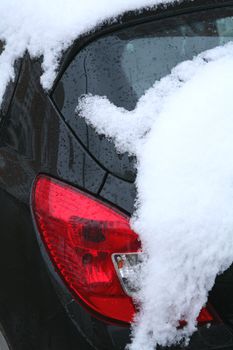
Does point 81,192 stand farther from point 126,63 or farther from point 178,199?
point 126,63

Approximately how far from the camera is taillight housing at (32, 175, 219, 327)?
1.70m

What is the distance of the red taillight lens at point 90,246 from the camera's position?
5.60 feet

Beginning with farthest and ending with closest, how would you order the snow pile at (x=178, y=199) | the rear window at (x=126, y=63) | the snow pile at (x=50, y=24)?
1. the snow pile at (x=50, y=24)
2. the rear window at (x=126, y=63)
3. the snow pile at (x=178, y=199)

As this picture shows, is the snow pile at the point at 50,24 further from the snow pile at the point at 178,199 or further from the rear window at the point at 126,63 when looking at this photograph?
the snow pile at the point at 178,199

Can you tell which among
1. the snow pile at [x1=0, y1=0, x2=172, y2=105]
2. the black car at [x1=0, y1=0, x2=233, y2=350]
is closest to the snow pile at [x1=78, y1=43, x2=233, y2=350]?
the black car at [x1=0, y1=0, x2=233, y2=350]

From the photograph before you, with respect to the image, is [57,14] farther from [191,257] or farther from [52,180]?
[191,257]

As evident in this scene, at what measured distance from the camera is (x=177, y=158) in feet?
5.62

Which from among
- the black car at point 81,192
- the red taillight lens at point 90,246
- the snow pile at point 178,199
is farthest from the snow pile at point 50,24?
the red taillight lens at point 90,246

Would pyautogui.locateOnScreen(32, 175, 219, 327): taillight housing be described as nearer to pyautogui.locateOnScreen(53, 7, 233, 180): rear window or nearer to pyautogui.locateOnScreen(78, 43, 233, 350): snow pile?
pyautogui.locateOnScreen(78, 43, 233, 350): snow pile

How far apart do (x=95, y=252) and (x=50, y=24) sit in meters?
0.83

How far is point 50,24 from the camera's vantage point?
2.06 metres

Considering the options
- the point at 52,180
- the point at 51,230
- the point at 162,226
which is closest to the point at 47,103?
the point at 52,180

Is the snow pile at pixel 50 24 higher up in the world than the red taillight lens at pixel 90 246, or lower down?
higher up

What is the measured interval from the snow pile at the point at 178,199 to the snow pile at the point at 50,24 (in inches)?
12.0
